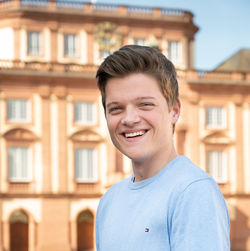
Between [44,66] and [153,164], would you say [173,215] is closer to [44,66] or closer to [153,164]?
[153,164]

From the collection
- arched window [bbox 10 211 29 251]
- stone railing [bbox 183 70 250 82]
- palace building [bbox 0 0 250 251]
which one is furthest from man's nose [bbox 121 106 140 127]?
stone railing [bbox 183 70 250 82]

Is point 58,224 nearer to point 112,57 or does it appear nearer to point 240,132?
point 240,132

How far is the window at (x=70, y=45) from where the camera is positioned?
3359cm

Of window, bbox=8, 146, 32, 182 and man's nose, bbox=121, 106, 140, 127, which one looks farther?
window, bbox=8, 146, 32, 182

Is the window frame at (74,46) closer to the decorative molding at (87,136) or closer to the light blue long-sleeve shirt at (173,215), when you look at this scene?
the decorative molding at (87,136)

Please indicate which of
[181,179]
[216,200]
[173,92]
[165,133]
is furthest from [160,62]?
[216,200]

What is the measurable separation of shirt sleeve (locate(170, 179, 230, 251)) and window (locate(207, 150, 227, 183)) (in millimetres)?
31785

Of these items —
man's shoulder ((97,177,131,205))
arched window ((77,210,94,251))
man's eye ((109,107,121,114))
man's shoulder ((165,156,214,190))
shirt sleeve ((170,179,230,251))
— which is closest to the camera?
shirt sleeve ((170,179,230,251))

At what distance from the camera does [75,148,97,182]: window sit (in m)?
31.6

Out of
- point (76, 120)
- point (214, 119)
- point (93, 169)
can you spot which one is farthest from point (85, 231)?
point (214, 119)

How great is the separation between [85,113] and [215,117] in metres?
8.76

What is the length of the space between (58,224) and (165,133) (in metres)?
28.9

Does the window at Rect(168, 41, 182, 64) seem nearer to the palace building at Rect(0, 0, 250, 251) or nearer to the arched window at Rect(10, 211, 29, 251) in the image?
the palace building at Rect(0, 0, 250, 251)

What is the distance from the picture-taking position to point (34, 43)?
33.1 meters
